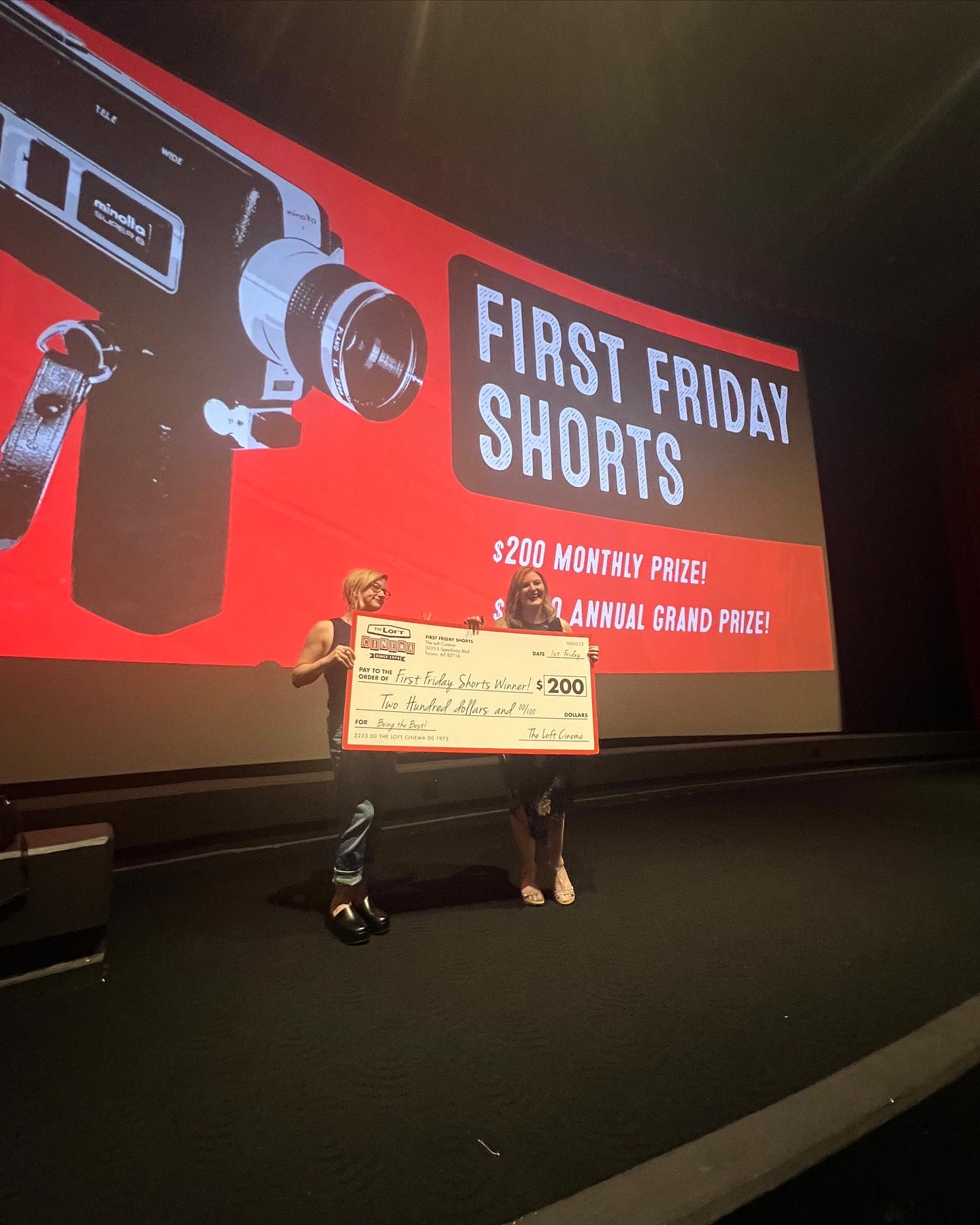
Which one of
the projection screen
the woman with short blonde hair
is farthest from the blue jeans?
the projection screen

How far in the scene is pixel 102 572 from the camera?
2.23 meters

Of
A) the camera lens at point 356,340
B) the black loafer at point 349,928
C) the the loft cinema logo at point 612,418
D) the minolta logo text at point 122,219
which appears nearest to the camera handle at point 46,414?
the minolta logo text at point 122,219

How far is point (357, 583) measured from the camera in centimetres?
177

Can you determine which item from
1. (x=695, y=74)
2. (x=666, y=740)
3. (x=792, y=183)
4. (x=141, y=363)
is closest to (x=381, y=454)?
(x=141, y=363)

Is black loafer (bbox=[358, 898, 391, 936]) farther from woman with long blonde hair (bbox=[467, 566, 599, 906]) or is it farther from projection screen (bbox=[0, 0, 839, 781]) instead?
projection screen (bbox=[0, 0, 839, 781])

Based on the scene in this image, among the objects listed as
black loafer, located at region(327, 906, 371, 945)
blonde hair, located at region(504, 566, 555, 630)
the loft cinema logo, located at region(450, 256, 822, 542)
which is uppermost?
the loft cinema logo, located at region(450, 256, 822, 542)

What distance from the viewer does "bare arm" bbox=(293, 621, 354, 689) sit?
5.39ft

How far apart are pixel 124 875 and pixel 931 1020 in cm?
252

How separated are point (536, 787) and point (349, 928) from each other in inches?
27.1

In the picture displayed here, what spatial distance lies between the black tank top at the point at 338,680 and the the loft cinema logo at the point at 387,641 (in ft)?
0.25

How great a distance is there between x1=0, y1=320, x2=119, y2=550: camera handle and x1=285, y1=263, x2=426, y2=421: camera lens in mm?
786

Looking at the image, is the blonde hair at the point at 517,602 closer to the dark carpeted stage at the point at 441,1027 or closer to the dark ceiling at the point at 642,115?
the dark carpeted stage at the point at 441,1027

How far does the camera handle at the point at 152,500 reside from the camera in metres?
2.22

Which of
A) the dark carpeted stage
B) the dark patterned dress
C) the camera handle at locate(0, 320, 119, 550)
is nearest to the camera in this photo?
the dark carpeted stage
